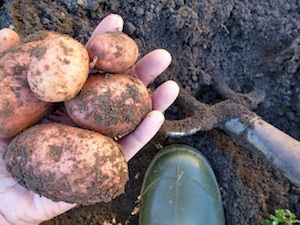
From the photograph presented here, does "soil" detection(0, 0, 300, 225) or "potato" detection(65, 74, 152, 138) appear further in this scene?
"soil" detection(0, 0, 300, 225)

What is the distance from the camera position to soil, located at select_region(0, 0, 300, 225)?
168 cm

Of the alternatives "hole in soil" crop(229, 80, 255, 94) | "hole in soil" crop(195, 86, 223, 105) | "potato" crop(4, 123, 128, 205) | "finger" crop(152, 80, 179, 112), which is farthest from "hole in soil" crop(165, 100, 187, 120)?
"potato" crop(4, 123, 128, 205)

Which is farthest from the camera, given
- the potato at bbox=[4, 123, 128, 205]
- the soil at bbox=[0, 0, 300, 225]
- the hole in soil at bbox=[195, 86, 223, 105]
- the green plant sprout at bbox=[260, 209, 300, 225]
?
the hole in soil at bbox=[195, 86, 223, 105]

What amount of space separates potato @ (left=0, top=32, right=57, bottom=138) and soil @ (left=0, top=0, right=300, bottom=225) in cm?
45

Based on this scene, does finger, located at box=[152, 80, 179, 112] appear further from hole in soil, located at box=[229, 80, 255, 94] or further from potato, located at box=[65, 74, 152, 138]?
hole in soil, located at box=[229, 80, 255, 94]

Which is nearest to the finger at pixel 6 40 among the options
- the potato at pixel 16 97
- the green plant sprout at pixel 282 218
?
the potato at pixel 16 97

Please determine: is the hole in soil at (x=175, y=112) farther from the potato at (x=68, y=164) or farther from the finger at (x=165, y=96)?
the potato at (x=68, y=164)

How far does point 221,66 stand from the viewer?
185cm

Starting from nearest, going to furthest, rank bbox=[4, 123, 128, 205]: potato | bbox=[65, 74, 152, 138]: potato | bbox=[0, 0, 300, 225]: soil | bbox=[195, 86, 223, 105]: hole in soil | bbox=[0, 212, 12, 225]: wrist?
bbox=[4, 123, 128, 205]: potato, bbox=[65, 74, 152, 138]: potato, bbox=[0, 212, 12, 225]: wrist, bbox=[0, 0, 300, 225]: soil, bbox=[195, 86, 223, 105]: hole in soil

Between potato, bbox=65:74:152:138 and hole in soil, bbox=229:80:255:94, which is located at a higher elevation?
potato, bbox=65:74:152:138

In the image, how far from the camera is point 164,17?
1.70 metres

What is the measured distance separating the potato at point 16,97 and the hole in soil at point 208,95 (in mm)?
844

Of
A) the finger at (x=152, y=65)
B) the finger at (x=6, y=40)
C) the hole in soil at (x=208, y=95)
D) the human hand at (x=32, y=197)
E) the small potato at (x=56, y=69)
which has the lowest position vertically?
the hole in soil at (x=208, y=95)

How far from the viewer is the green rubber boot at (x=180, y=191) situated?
1.70 m
